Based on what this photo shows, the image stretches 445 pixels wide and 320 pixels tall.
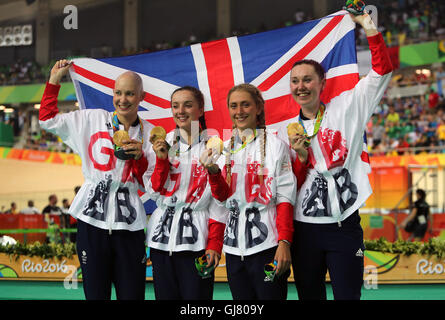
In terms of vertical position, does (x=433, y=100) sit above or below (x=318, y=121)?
above

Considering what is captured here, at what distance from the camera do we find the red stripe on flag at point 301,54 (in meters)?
3.75

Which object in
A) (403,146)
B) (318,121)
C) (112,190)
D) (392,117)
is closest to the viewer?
(318,121)

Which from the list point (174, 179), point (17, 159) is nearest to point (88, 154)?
point (174, 179)

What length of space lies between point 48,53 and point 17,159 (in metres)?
6.08

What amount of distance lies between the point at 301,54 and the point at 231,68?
50cm

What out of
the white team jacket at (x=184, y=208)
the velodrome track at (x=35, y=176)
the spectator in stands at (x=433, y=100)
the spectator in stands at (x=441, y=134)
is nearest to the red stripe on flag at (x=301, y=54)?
the white team jacket at (x=184, y=208)

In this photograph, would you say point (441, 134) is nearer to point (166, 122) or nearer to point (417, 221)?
point (417, 221)

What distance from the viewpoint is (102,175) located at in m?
Result: 3.43

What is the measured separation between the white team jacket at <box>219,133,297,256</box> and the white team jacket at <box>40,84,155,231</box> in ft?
1.90

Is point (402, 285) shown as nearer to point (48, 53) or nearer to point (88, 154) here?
point (88, 154)

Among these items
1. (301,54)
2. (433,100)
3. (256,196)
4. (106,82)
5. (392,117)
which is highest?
(433,100)

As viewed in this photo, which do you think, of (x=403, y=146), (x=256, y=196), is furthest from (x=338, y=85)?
(x=403, y=146)

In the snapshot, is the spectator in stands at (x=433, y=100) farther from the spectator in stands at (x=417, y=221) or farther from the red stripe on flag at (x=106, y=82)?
the red stripe on flag at (x=106, y=82)

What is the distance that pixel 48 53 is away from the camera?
27.5m
